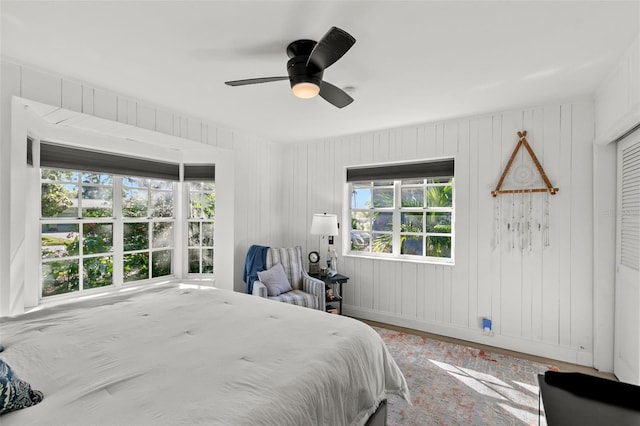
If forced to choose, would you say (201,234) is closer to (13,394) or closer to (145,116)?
(145,116)

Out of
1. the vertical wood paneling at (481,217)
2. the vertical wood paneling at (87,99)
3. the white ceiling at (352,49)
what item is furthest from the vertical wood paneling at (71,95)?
the vertical wood paneling at (481,217)

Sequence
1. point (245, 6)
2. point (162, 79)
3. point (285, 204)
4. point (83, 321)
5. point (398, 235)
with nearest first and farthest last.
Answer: point (245, 6) < point (83, 321) < point (162, 79) < point (398, 235) < point (285, 204)

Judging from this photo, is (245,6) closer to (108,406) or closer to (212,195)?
(108,406)

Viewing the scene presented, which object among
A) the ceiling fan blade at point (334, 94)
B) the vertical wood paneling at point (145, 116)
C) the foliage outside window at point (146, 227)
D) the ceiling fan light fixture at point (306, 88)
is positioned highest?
the vertical wood paneling at point (145, 116)

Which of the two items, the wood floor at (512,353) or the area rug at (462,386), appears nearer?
the area rug at (462,386)

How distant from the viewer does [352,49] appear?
206 cm

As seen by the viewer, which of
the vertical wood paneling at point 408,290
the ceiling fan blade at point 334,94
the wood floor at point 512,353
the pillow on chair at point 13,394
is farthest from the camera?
the vertical wood paneling at point 408,290

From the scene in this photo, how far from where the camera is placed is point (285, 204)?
4836mm

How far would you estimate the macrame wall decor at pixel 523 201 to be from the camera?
10.1ft

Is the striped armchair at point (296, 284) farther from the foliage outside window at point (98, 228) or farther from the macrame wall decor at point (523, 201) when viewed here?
the macrame wall decor at point (523, 201)

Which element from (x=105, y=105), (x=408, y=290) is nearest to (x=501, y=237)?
(x=408, y=290)

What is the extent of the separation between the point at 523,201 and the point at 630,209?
0.84 m

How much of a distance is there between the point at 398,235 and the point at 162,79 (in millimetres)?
3151

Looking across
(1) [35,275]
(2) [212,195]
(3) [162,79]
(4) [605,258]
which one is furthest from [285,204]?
(4) [605,258]
